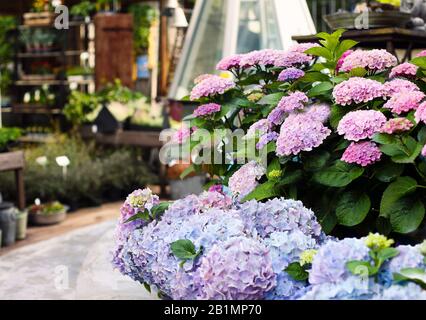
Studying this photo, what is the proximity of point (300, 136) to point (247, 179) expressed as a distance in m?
0.29

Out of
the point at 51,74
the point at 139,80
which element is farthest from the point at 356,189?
A: the point at 51,74

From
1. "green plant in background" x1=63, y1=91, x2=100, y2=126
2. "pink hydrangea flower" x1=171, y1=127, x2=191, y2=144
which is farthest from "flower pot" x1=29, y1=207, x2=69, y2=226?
"pink hydrangea flower" x1=171, y1=127, x2=191, y2=144

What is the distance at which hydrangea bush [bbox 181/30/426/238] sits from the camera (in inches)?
63.2

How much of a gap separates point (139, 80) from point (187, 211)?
28.0 ft

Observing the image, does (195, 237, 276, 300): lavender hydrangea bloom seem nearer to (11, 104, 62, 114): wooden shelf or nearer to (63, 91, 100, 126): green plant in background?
(63, 91, 100, 126): green plant in background

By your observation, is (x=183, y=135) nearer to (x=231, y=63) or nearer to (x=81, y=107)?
(x=231, y=63)

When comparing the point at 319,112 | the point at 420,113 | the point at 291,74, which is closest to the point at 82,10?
the point at 291,74

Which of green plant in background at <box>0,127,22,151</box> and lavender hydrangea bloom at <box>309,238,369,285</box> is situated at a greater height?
lavender hydrangea bloom at <box>309,238,369,285</box>

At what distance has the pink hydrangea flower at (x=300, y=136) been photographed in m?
1.67

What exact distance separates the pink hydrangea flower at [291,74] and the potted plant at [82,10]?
26.0 ft

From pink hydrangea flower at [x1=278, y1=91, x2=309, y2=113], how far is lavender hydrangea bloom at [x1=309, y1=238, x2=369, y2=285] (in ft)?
1.94

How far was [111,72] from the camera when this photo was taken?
8539 mm

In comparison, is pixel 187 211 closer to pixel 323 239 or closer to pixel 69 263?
pixel 323 239
